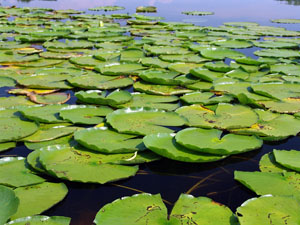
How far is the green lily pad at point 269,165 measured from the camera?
175 cm

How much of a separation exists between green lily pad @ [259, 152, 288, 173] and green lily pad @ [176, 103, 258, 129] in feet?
1.13

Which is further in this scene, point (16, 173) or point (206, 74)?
point (206, 74)

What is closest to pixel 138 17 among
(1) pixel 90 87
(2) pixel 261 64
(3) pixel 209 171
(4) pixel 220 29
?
(4) pixel 220 29

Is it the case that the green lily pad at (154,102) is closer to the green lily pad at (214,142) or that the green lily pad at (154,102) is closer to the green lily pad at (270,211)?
the green lily pad at (214,142)

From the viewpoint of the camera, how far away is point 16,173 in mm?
1653

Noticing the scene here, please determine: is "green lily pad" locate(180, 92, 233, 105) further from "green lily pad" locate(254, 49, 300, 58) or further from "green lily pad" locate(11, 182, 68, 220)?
"green lily pad" locate(254, 49, 300, 58)

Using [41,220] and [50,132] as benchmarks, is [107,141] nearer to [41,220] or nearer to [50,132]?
[50,132]

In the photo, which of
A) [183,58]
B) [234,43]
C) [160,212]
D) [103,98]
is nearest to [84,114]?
[103,98]

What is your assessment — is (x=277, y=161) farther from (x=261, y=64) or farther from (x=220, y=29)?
(x=220, y=29)

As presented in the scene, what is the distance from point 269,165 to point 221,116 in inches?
24.9

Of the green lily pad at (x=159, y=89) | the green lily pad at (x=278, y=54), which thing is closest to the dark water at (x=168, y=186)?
the green lily pad at (x=159, y=89)

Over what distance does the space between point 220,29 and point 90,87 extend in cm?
451

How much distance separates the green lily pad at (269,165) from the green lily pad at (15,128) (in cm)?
146

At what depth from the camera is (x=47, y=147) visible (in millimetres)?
1828
